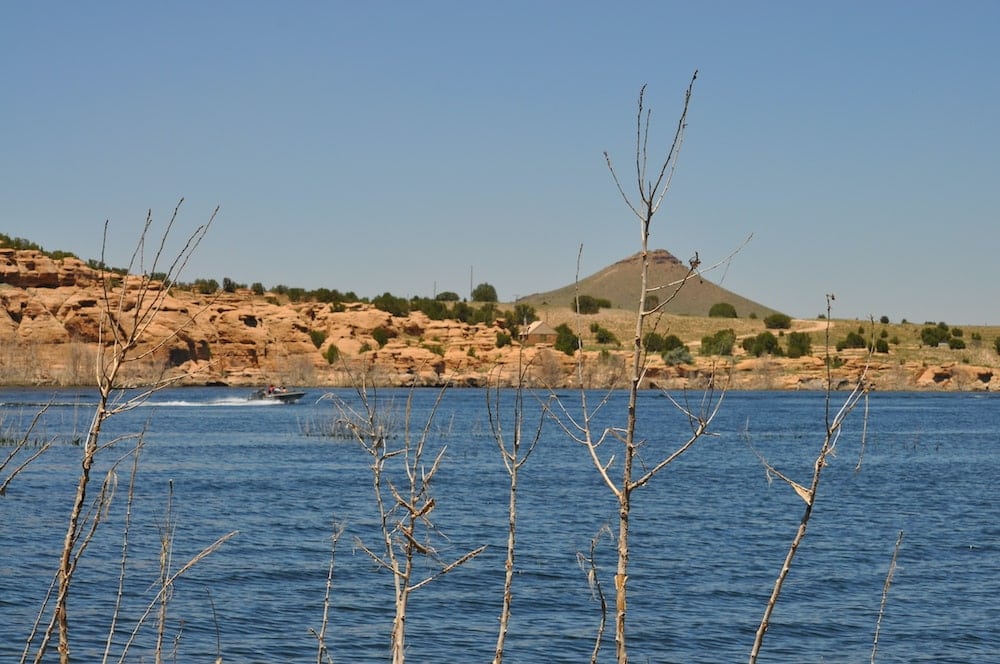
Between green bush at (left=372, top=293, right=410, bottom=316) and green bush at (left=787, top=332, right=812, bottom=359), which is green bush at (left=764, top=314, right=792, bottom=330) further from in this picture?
green bush at (left=372, top=293, right=410, bottom=316)

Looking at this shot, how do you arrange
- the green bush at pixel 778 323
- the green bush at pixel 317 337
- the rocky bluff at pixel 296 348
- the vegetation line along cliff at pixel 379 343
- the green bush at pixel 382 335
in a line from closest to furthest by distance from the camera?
the rocky bluff at pixel 296 348 → the vegetation line along cliff at pixel 379 343 → the green bush at pixel 317 337 → the green bush at pixel 382 335 → the green bush at pixel 778 323

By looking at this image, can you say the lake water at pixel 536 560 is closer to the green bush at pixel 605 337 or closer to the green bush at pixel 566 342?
the green bush at pixel 566 342

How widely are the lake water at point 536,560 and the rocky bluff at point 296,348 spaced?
47.4 meters

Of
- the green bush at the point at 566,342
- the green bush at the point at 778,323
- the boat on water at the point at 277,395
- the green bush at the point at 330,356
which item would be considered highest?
the green bush at the point at 778,323

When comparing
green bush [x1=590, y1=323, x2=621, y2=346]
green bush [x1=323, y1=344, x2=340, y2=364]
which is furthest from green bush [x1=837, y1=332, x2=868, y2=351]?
green bush [x1=323, y1=344, x2=340, y2=364]

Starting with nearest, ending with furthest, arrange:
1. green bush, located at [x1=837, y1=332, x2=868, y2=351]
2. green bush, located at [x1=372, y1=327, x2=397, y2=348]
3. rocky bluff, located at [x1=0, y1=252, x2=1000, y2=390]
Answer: rocky bluff, located at [x1=0, y1=252, x2=1000, y2=390] < green bush, located at [x1=837, y1=332, x2=868, y2=351] < green bush, located at [x1=372, y1=327, x2=397, y2=348]

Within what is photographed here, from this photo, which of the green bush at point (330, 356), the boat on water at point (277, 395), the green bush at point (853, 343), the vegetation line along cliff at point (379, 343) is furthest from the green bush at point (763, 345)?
the boat on water at point (277, 395)

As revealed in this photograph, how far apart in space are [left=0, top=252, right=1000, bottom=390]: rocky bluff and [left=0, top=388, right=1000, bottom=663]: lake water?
47411 mm

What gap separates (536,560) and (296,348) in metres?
83.8

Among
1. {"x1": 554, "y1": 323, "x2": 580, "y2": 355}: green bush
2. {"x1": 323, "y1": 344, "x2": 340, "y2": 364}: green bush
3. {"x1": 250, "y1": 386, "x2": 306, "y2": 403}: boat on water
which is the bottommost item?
{"x1": 250, "y1": 386, "x2": 306, "y2": 403}: boat on water

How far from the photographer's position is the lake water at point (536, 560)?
14094mm

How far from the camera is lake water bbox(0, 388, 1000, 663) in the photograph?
14.1 m

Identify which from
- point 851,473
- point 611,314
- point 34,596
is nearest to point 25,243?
point 611,314

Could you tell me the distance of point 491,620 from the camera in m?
15.1
